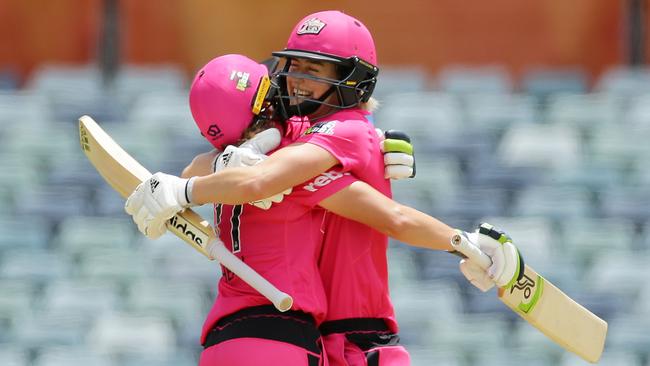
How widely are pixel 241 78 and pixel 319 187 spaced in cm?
35

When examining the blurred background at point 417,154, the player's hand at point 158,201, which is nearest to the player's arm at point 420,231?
the player's hand at point 158,201

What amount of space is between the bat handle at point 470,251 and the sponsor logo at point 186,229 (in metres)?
0.66

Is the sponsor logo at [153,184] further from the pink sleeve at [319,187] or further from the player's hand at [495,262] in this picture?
the player's hand at [495,262]

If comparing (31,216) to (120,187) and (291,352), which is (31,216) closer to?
(120,187)

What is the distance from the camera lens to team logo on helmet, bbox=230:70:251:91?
341cm

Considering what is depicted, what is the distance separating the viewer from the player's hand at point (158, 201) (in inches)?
131

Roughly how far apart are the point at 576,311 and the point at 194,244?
113 cm

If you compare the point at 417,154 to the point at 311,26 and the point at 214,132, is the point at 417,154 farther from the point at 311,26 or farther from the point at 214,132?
the point at 214,132

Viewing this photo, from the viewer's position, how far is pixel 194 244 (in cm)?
346

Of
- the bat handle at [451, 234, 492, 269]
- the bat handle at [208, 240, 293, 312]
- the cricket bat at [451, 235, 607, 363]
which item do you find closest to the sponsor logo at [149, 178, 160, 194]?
the bat handle at [208, 240, 293, 312]

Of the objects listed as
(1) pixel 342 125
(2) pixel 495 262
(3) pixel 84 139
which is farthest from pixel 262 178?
(3) pixel 84 139

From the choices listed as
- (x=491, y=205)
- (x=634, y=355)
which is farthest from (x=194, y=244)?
(x=491, y=205)

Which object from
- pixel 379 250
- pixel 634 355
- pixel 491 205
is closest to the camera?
pixel 379 250

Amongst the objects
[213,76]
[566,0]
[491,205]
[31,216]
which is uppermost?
[213,76]
